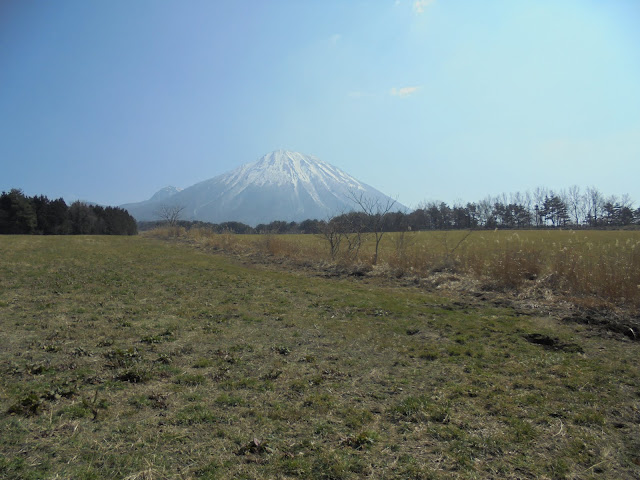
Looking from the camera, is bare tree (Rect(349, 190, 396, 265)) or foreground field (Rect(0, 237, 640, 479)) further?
bare tree (Rect(349, 190, 396, 265))

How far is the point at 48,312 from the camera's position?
7129 mm

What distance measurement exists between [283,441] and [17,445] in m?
2.25

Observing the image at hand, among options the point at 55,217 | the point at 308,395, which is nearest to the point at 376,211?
the point at 308,395

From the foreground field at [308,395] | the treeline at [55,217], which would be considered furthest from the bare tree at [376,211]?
the treeline at [55,217]

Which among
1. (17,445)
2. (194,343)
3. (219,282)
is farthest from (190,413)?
(219,282)

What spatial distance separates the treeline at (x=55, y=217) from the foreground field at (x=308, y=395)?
181ft

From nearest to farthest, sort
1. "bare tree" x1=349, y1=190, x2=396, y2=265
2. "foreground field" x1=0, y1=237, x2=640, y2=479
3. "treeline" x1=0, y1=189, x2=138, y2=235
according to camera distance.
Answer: "foreground field" x1=0, y1=237, x2=640, y2=479
"bare tree" x1=349, y1=190, x2=396, y2=265
"treeline" x1=0, y1=189, x2=138, y2=235

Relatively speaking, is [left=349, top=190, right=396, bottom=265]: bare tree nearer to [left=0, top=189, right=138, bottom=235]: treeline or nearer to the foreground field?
the foreground field

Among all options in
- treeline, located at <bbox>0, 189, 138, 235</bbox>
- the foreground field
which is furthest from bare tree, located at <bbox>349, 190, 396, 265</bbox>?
treeline, located at <bbox>0, 189, 138, 235</bbox>

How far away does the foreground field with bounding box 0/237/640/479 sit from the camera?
2688mm

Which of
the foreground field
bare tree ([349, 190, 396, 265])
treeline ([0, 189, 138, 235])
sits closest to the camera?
the foreground field

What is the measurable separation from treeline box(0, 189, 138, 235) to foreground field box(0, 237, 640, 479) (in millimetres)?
55068

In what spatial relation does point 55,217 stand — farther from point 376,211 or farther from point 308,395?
point 308,395

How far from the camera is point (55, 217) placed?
53188 mm
